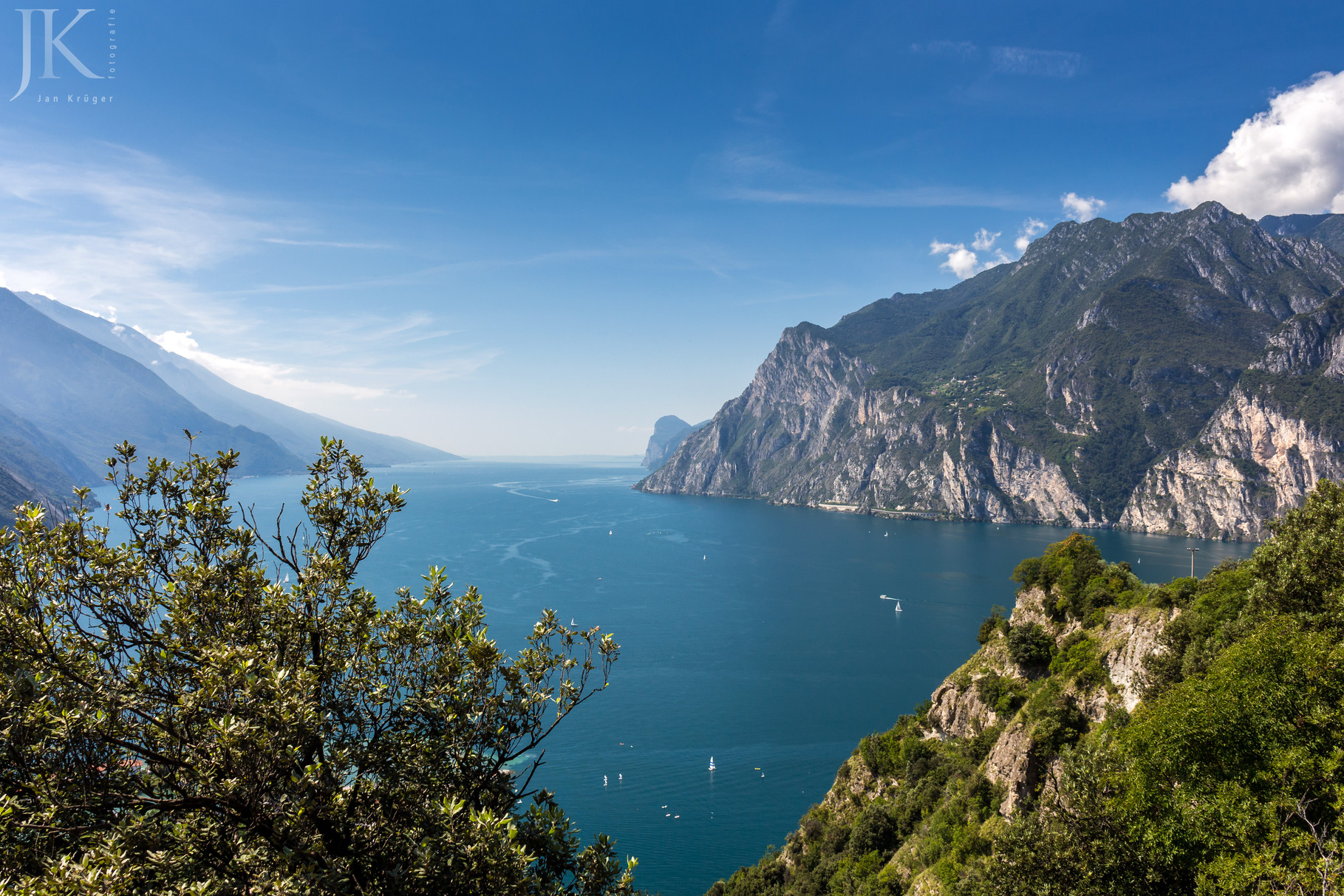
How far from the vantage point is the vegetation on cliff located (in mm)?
14375

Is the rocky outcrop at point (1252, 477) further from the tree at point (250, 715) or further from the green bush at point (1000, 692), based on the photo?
the tree at point (250, 715)

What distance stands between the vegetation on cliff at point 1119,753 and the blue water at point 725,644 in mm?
14481

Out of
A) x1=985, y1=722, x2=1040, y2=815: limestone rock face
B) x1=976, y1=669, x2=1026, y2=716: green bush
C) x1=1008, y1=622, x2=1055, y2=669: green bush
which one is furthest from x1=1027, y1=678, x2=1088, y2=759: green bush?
x1=1008, y1=622, x2=1055, y2=669: green bush

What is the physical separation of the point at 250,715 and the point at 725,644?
292 ft

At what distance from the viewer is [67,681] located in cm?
642

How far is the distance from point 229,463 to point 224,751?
4.34m

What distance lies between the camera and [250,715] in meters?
6.07

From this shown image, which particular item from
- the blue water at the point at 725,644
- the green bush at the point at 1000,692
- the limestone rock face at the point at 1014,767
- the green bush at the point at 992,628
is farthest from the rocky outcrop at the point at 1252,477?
the limestone rock face at the point at 1014,767

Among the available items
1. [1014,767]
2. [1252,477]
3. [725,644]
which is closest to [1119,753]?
[1014,767]

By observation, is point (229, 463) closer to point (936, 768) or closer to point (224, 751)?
point (224, 751)

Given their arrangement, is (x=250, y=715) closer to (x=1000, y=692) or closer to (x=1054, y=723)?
(x=1054, y=723)

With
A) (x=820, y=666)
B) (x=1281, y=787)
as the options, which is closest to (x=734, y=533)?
(x=820, y=666)

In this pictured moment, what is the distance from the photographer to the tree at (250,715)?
5770mm

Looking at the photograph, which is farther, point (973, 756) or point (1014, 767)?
point (973, 756)
